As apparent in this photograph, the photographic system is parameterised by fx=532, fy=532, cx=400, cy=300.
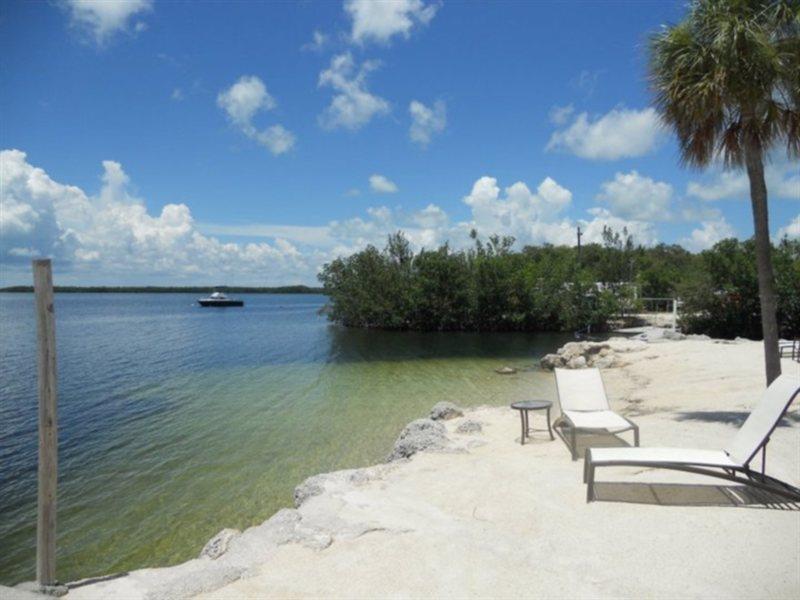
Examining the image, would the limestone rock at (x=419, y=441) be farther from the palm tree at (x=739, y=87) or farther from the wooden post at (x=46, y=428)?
the palm tree at (x=739, y=87)

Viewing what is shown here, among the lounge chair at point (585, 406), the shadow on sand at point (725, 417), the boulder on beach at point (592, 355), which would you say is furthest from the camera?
the boulder on beach at point (592, 355)

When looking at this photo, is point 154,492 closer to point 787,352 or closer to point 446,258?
point 787,352

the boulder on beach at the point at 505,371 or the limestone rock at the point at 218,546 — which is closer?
the limestone rock at the point at 218,546

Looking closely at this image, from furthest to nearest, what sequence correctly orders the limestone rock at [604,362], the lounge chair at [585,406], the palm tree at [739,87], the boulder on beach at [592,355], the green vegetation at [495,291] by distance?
the green vegetation at [495,291] → the boulder on beach at [592,355] → the limestone rock at [604,362] → the palm tree at [739,87] → the lounge chair at [585,406]

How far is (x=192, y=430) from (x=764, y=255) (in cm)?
1357

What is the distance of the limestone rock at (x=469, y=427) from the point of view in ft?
35.3

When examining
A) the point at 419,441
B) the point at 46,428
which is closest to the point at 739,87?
the point at 419,441

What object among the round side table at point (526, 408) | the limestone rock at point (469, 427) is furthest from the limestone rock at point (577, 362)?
the round side table at point (526, 408)

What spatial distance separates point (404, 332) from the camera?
152 ft

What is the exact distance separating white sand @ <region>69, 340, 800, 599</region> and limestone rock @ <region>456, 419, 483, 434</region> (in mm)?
2185

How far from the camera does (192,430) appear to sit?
1410cm

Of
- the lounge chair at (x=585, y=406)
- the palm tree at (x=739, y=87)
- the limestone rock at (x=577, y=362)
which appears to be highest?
the palm tree at (x=739, y=87)

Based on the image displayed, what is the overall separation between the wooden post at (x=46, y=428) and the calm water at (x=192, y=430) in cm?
271

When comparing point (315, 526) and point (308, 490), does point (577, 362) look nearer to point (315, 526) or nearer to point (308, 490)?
point (308, 490)
